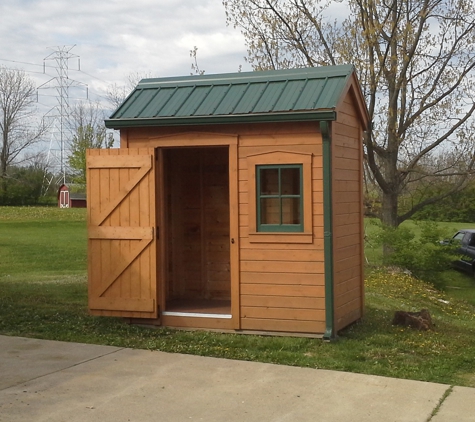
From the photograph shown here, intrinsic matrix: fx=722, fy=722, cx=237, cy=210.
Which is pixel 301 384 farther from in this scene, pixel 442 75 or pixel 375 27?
pixel 442 75

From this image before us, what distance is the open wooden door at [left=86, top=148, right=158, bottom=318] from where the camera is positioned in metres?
8.47

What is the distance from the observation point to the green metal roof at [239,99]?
790 centimetres

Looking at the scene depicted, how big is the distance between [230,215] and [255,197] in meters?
0.37

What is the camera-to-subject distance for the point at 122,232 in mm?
8578

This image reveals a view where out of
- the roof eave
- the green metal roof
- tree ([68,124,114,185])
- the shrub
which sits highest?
tree ([68,124,114,185])

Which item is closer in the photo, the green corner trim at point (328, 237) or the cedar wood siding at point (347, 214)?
the green corner trim at point (328, 237)

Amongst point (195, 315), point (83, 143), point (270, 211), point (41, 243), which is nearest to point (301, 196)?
point (270, 211)

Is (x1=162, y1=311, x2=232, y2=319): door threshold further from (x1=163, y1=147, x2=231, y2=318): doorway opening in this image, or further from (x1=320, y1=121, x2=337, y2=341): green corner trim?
(x1=163, y1=147, x2=231, y2=318): doorway opening

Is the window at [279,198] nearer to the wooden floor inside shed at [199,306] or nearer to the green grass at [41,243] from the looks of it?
the wooden floor inside shed at [199,306]

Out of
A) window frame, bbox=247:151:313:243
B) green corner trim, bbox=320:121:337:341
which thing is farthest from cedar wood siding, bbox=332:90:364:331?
window frame, bbox=247:151:313:243

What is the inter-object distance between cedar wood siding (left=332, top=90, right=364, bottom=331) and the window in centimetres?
41

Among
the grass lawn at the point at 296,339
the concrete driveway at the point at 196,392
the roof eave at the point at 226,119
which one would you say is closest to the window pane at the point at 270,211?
the roof eave at the point at 226,119

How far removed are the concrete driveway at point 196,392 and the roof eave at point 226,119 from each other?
264 cm

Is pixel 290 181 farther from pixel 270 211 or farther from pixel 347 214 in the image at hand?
pixel 347 214
